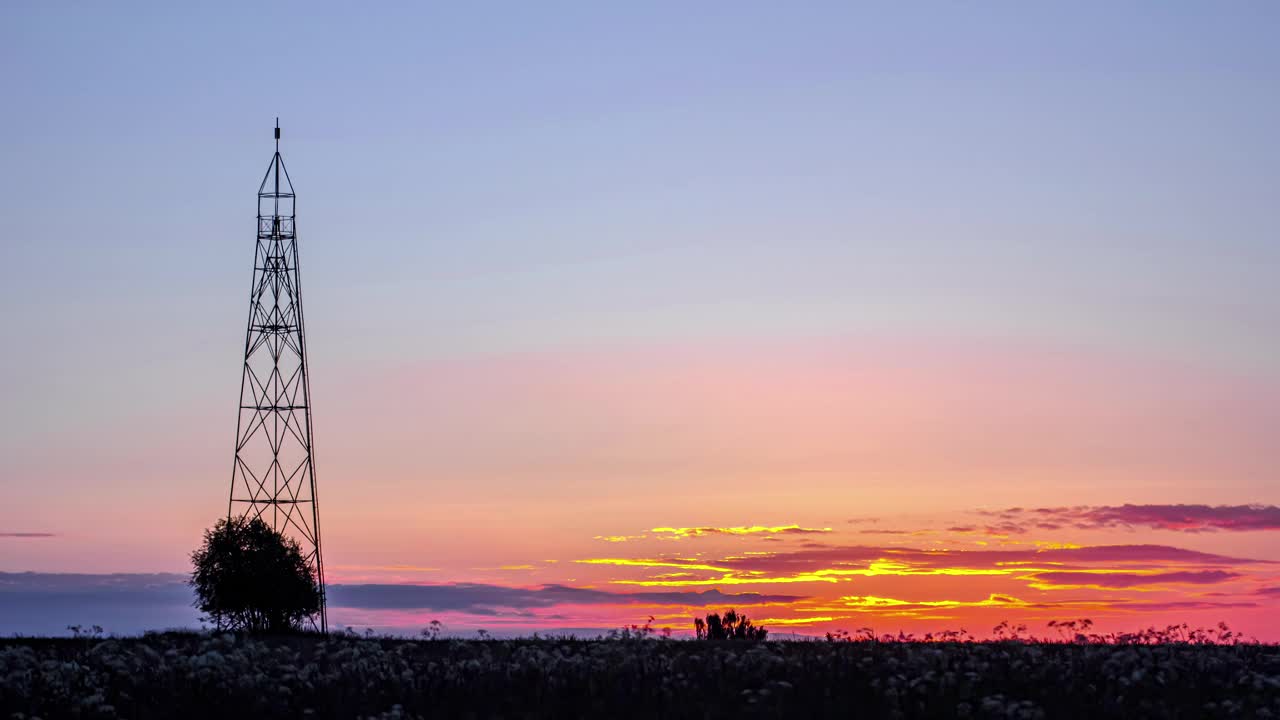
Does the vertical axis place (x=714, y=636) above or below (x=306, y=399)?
below

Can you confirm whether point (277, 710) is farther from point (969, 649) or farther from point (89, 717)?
point (969, 649)

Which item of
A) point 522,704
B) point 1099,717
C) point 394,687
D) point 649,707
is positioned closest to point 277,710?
point 394,687

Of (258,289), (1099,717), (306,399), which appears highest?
(258,289)

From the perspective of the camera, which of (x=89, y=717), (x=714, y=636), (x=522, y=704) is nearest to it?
(x=89, y=717)

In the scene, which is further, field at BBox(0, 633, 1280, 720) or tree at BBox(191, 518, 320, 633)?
tree at BBox(191, 518, 320, 633)

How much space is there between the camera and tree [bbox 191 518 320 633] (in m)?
61.3

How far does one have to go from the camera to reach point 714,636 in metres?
47.2

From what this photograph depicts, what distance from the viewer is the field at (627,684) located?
92.2ft

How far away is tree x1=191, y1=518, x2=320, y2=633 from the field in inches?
1118

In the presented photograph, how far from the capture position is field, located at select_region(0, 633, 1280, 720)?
92.2 ft

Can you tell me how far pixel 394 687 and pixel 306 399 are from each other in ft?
111

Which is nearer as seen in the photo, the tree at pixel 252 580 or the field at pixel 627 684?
the field at pixel 627 684

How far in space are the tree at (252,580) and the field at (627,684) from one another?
1118 inches

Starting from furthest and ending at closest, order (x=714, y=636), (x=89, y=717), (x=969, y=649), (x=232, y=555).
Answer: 1. (x=232, y=555)
2. (x=714, y=636)
3. (x=969, y=649)
4. (x=89, y=717)
